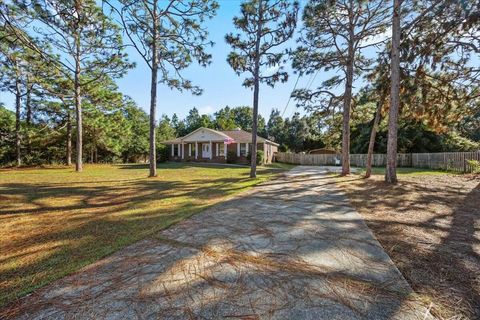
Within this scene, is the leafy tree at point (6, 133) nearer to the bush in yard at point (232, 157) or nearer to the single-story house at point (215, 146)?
the single-story house at point (215, 146)

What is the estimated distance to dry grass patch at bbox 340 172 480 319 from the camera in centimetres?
199

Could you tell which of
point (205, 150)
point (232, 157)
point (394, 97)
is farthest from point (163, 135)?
point (394, 97)

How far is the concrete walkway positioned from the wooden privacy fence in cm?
1713

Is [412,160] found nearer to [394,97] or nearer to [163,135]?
[394,97]

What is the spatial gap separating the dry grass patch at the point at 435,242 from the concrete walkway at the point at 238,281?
8.1 inches

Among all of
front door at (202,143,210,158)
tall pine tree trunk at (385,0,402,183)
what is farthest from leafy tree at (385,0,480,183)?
front door at (202,143,210,158)

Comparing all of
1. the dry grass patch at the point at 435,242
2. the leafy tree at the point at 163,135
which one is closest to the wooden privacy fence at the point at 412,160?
the dry grass patch at the point at 435,242

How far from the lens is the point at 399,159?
22.9 m

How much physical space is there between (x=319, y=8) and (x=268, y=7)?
2.36 m

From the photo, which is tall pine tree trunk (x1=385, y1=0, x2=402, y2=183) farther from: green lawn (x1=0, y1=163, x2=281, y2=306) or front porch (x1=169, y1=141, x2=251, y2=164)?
front porch (x1=169, y1=141, x2=251, y2=164)

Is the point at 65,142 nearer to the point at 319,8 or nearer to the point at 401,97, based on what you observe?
the point at 319,8

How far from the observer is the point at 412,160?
2181 centimetres

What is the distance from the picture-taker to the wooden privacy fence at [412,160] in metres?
15.3

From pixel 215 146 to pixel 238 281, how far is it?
2418 cm
